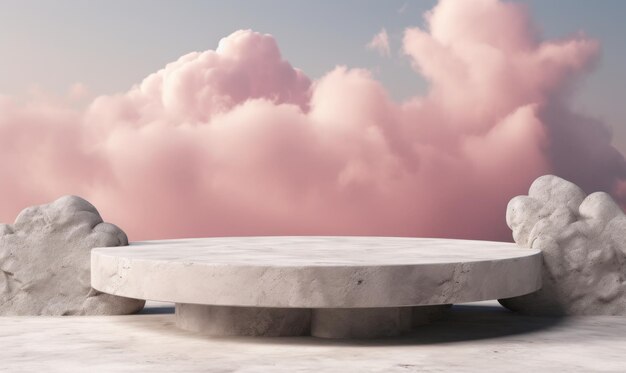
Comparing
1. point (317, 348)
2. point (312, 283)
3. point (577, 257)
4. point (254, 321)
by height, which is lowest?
point (317, 348)

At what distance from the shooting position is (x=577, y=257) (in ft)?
35.8

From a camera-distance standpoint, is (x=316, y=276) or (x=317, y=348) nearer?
(x=316, y=276)

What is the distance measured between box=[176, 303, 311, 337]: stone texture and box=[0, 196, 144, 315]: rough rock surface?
1879 millimetres

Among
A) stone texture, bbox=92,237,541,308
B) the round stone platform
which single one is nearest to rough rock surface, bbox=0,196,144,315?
the round stone platform

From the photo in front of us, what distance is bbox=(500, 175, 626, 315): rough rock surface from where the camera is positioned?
1092 centimetres

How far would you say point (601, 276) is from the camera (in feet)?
36.1

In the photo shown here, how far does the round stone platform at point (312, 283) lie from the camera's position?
28.4 ft

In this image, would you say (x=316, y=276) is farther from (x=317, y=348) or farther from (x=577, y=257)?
(x=577, y=257)

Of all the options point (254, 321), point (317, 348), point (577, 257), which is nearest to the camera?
point (317, 348)

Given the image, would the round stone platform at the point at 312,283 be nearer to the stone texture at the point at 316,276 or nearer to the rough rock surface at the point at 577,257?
the stone texture at the point at 316,276

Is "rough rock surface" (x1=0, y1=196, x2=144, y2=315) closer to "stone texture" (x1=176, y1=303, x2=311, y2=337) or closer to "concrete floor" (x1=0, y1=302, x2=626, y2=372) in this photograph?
"concrete floor" (x1=0, y1=302, x2=626, y2=372)

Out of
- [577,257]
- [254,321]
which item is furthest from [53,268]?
[577,257]

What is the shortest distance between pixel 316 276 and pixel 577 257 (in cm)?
360

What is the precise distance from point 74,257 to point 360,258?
11.7ft
